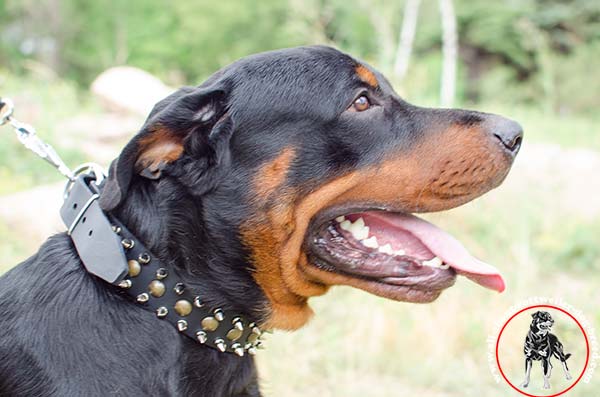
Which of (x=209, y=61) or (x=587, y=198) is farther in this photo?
(x=209, y=61)

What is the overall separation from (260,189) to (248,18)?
3266 centimetres

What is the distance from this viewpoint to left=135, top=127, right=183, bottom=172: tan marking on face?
2.50 m

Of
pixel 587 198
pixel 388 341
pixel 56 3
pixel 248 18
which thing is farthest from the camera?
pixel 248 18

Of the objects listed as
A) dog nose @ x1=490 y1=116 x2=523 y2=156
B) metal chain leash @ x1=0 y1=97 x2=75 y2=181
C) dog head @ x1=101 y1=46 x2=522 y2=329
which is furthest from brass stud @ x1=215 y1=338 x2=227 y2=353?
dog nose @ x1=490 y1=116 x2=523 y2=156

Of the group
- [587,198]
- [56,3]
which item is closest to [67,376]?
[587,198]

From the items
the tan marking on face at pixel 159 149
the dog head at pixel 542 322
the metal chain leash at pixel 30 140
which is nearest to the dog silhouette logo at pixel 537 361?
the dog head at pixel 542 322

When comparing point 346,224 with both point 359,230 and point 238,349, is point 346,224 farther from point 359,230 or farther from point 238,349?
point 238,349

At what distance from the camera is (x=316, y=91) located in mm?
2795

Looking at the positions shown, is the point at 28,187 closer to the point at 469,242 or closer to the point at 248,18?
the point at 469,242

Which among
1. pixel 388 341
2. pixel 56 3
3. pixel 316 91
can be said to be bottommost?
pixel 56 3

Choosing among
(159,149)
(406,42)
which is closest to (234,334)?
(159,149)

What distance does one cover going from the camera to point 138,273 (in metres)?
2.43

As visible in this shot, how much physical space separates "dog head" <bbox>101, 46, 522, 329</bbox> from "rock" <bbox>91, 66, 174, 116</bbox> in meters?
8.40

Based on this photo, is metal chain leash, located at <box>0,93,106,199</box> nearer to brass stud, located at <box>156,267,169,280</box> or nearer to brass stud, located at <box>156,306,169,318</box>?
brass stud, located at <box>156,267,169,280</box>
